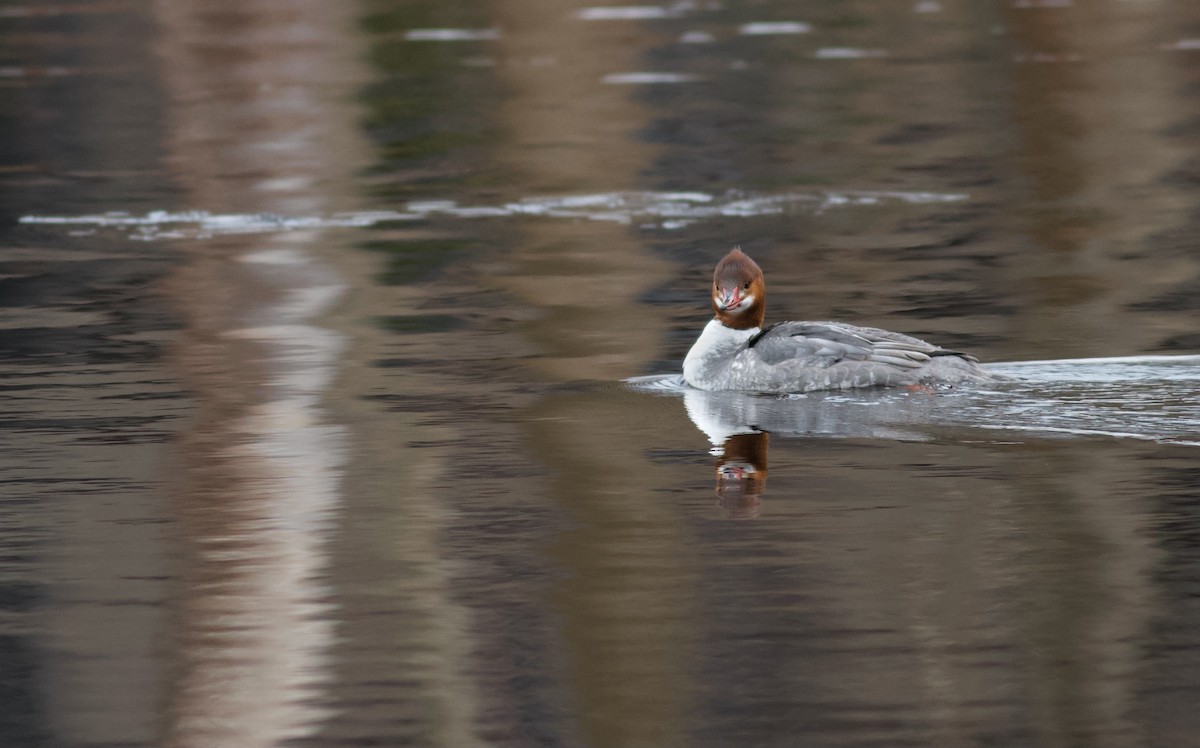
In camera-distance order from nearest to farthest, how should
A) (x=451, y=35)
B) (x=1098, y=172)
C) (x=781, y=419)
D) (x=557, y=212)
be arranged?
(x=781, y=419), (x=557, y=212), (x=1098, y=172), (x=451, y=35)

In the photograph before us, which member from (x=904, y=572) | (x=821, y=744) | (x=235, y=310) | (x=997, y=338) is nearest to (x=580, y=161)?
(x=235, y=310)

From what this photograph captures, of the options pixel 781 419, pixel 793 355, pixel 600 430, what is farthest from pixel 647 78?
pixel 600 430

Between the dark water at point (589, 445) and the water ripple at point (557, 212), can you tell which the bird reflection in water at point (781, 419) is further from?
the water ripple at point (557, 212)

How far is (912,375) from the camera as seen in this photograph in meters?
9.86

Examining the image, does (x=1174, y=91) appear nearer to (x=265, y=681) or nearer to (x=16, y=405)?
(x=16, y=405)

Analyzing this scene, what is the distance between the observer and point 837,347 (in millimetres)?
10000

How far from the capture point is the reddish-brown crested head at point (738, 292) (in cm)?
1033

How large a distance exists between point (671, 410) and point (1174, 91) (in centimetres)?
1551

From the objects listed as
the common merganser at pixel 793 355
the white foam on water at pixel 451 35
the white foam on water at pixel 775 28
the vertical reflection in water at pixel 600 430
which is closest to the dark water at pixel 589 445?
the vertical reflection in water at pixel 600 430

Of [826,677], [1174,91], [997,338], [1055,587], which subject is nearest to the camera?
[826,677]

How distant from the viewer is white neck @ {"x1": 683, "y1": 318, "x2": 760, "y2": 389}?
1038cm

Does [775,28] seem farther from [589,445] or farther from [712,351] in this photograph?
[589,445]

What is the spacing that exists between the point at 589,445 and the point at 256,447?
Result: 143cm

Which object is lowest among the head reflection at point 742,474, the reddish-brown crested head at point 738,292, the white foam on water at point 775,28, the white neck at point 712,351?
the head reflection at point 742,474
